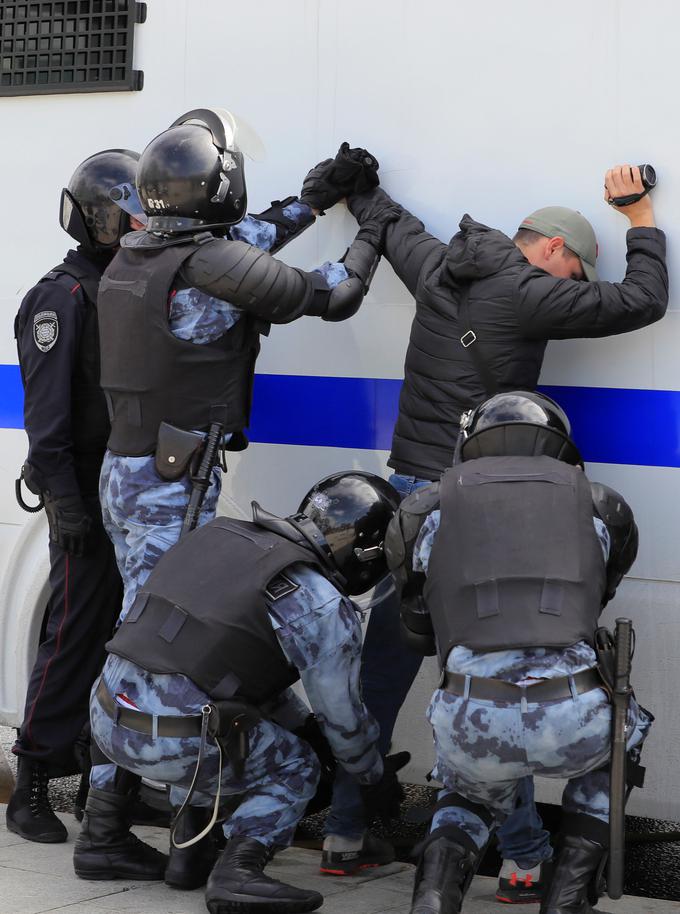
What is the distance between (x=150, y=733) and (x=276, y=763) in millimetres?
345

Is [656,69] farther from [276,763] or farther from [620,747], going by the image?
[276,763]

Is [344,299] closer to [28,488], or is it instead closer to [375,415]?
[375,415]

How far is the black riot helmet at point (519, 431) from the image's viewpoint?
3.00 m

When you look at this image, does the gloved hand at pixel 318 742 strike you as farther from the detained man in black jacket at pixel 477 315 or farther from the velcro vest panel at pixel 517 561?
the velcro vest panel at pixel 517 561

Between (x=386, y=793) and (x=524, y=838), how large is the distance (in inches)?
15.3

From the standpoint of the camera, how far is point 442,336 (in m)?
3.50

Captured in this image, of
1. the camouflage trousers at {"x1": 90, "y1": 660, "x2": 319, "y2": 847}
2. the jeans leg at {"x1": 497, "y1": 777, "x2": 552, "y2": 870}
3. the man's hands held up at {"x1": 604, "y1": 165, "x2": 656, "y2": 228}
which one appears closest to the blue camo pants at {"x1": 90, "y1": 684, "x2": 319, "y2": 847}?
the camouflage trousers at {"x1": 90, "y1": 660, "x2": 319, "y2": 847}

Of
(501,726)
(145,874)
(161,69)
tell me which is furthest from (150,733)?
(161,69)

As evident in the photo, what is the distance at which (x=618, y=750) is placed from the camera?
9.07 ft

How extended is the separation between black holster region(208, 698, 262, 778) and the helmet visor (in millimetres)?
1511

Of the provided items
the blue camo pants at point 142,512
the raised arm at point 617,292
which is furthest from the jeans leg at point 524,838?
the raised arm at point 617,292

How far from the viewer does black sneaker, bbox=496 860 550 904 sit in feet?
10.9

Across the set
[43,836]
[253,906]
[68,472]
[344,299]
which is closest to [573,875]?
[253,906]

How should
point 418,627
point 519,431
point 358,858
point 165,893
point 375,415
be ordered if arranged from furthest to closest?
point 375,415 → point 358,858 → point 165,893 → point 418,627 → point 519,431
